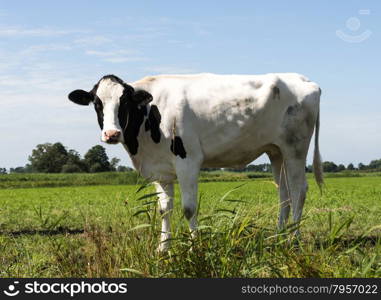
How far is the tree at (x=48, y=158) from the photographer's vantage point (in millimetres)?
102188

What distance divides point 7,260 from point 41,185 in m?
48.3

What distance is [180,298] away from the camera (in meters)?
4.57

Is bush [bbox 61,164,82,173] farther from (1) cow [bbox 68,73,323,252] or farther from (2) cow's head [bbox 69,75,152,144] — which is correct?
(2) cow's head [bbox 69,75,152,144]

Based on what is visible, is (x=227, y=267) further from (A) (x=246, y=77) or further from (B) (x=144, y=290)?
(A) (x=246, y=77)

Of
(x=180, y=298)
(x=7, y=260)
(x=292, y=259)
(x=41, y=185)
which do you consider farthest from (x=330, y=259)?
(x=41, y=185)

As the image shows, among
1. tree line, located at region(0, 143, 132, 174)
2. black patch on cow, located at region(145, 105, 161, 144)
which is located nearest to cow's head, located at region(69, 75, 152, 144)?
black patch on cow, located at region(145, 105, 161, 144)

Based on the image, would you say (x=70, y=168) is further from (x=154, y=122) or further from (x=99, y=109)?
(x=154, y=122)

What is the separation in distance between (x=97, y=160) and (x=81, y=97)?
8728 cm

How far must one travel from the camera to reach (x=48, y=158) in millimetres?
104562

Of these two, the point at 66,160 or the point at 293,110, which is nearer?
the point at 293,110

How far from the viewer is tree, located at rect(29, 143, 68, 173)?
102m

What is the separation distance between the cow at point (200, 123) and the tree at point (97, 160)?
82.4 m

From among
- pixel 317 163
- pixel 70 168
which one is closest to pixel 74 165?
pixel 70 168

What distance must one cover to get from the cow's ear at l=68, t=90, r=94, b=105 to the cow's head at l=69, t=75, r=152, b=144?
0.08ft
